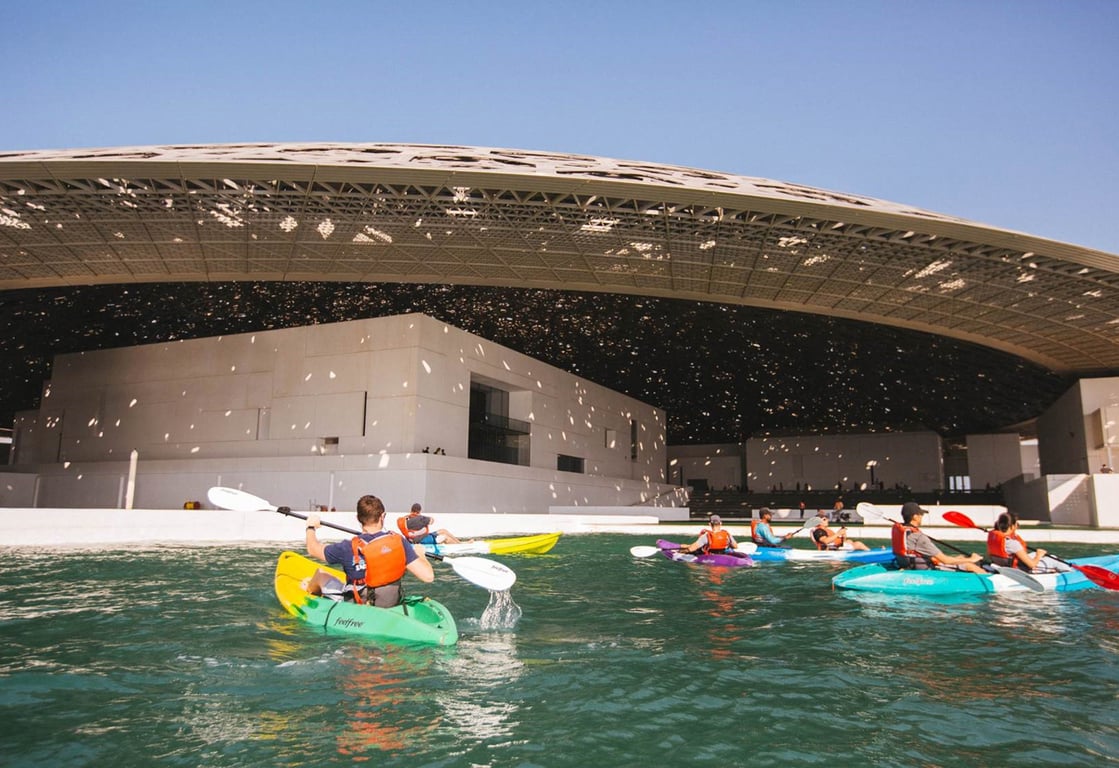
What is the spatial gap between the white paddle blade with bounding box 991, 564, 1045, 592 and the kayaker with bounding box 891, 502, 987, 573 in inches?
12.3

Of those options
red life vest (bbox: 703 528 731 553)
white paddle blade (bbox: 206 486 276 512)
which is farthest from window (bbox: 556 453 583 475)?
white paddle blade (bbox: 206 486 276 512)

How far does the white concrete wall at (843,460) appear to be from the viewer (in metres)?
63.4

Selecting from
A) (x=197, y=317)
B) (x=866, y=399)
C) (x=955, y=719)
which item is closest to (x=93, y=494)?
(x=197, y=317)

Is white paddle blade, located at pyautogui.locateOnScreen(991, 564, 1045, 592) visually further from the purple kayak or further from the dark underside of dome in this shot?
the dark underside of dome

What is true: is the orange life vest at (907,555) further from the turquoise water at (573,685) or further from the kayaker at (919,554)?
the turquoise water at (573,685)

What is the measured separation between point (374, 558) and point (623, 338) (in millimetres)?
35052

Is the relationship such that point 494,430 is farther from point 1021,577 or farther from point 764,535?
point 1021,577

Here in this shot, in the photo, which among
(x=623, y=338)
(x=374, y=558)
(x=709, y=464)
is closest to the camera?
(x=374, y=558)

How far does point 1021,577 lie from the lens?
33.7 ft

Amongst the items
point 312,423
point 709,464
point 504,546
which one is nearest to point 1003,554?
point 504,546

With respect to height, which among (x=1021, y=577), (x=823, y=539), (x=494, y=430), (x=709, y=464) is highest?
(x=709, y=464)

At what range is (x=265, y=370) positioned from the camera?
107ft

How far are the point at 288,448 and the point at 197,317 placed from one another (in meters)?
10.7

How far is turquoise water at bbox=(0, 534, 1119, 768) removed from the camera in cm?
398
